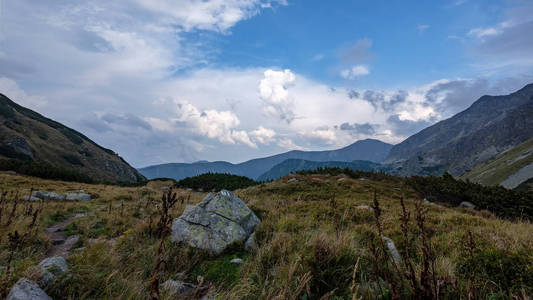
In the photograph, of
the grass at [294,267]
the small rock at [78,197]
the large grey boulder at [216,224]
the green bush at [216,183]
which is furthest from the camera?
the green bush at [216,183]

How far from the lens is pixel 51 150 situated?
60406mm

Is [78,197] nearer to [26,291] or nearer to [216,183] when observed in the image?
[216,183]

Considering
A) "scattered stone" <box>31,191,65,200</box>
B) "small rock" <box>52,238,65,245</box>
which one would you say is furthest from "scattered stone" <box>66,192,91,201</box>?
"small rock" <box>52,238,65,245</box>

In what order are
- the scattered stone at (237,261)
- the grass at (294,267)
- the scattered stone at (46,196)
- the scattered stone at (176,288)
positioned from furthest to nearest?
the scattered stone at (46,196) → the scattered stone at (237,261) → the scattered stone at (176,288) → the grass at (294,267)

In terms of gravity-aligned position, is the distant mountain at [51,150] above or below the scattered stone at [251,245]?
above

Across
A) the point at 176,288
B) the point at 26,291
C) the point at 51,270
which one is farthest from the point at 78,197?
the point at 176,288

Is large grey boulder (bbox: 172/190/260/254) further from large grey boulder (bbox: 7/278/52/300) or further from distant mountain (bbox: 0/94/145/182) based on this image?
distant mountain (bbox: 0/94/145/182)

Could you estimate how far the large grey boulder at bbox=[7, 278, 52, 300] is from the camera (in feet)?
8.65

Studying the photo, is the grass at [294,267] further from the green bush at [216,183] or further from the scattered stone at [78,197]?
the green bush at [216,183]

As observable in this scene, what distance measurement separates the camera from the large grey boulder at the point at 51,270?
3121 millimetres

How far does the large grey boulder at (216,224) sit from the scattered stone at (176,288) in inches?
62.8

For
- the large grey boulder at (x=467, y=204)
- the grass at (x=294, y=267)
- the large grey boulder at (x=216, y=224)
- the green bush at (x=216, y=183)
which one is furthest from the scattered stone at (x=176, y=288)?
the green bush at (x=216, y=183)

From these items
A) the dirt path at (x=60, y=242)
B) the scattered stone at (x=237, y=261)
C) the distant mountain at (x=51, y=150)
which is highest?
the distant mountain at (x=51, y=150)

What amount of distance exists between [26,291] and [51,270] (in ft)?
2.08
